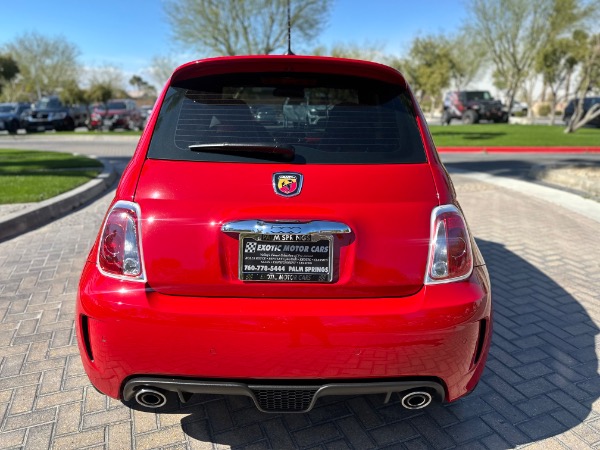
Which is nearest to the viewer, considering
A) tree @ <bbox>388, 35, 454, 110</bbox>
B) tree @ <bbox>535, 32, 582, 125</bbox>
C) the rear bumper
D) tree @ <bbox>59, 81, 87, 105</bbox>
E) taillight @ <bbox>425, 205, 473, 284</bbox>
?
the rear bumper

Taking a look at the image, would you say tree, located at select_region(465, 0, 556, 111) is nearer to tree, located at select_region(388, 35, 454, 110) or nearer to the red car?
tree, located at select_region(388, 35, 454, 110)

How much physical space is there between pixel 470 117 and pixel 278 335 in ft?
107

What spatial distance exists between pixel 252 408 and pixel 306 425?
309 mm

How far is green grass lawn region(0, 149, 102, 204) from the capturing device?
6.89 metres

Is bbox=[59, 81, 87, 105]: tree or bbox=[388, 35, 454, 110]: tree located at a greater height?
bbox=[388, 35, 454, 110]: tree

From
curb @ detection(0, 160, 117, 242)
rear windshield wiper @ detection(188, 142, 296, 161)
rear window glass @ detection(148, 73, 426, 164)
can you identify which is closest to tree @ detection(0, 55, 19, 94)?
curb @ detection(0, 160, 117, 242)

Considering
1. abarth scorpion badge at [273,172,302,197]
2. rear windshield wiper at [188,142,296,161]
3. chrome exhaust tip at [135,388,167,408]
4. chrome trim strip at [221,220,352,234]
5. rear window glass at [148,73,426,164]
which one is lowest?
chrome exhaust tip at [135,388,167,408]

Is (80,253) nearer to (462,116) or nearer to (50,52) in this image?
(462,116)

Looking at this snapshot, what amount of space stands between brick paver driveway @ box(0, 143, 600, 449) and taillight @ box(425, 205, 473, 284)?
0.87m

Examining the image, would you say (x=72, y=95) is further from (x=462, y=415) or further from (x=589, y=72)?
(x=462, y=415)

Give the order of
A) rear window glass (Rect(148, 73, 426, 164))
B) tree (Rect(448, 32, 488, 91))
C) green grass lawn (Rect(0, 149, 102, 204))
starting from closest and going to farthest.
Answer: rear window glass (Rect(148, 73, 426, 164)) < green grass lawn (Rect(0, 149, 102, 204)) < tree (Rect(448, 32, 488, 91))

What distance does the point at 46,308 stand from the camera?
11.5 feet

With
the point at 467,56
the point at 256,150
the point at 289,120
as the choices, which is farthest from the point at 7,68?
the point at 256,150

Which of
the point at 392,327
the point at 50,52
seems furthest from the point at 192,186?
the point at 50,52
